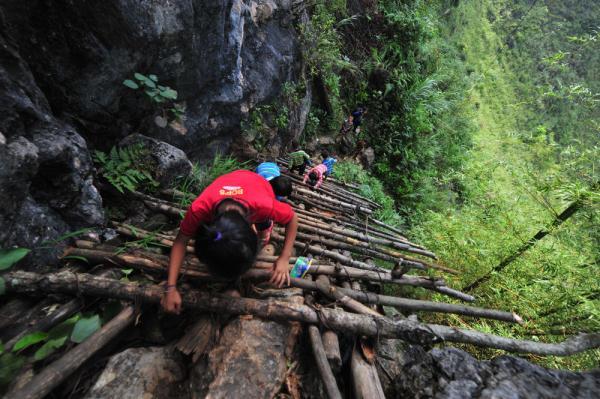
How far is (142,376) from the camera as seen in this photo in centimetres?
158

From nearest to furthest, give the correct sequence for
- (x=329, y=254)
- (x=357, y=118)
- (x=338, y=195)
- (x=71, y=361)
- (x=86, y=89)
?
(x=71, y=361) → (x=86, y=89) → (x=329, y=254) → (x=338, y=195) → (x=357, y=118)

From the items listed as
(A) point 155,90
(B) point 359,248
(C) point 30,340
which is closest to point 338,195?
(B) point 359,248

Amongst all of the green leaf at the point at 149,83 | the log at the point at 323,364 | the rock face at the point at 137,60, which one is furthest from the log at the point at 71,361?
the green leaf at the point at 149,83

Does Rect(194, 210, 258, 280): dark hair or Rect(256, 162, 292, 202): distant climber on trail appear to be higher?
Rect(194, 210, 258, 280): dark hair

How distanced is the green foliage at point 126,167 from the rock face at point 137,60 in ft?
0.73

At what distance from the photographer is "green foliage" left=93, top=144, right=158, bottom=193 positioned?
104 inches

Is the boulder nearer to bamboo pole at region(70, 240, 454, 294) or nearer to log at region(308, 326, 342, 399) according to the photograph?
log at region(308, 326, 342, 399)

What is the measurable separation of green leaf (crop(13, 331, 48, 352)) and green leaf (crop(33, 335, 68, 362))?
0.04m

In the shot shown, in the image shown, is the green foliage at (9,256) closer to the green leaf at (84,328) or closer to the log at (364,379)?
the green leaf at (84,328)

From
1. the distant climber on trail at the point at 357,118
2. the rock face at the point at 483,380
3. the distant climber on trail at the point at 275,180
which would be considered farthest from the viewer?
the distant climber on trail at the point at 357,118

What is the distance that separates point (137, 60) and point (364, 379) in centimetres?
313

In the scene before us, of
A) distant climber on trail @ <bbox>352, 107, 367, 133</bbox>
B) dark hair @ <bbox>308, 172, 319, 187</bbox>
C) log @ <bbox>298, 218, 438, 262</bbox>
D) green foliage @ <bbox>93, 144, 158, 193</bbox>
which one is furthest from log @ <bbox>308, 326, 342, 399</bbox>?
distant climber on trail @ <bbox>352, 107, 367, 133</bbox>

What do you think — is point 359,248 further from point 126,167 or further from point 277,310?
point 126,167

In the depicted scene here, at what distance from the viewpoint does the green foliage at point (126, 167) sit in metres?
2.63
